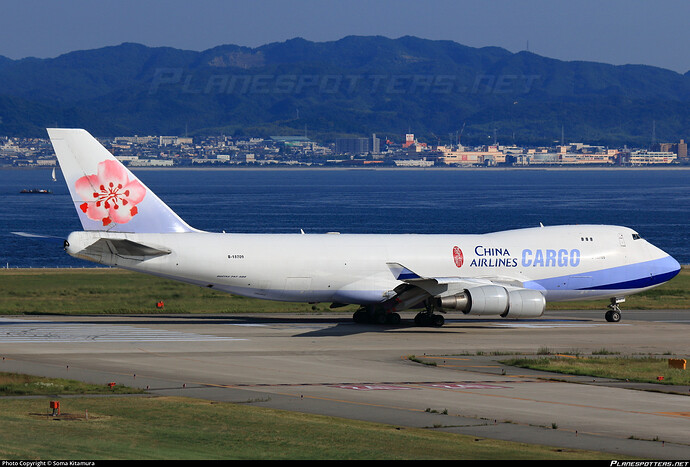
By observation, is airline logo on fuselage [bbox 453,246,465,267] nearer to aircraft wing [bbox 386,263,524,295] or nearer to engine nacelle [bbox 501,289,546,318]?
aircraft wing [bbox 386,263,524,295]

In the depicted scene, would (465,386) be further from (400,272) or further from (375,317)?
(375,317)

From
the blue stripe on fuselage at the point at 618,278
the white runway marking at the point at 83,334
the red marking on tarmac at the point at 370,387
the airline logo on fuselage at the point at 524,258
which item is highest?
the airline logo on fuselage at the point at 524,258

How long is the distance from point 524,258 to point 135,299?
21.4m

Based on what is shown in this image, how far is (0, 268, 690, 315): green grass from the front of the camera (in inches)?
2170

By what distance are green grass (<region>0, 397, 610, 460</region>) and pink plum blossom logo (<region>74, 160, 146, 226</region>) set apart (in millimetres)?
20015

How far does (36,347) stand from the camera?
39.2 metres

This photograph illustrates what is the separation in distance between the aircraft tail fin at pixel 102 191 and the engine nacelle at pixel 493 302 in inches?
516

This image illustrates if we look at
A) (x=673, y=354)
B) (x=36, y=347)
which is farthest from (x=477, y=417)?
(x=36, y=347)

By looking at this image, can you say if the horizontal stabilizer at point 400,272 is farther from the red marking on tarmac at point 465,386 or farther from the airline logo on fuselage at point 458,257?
the red marking on tarmac at point 465,386

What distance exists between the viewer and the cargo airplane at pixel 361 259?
1807 inches

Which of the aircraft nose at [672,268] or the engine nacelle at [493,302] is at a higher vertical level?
the aircraft nose at [672,268]

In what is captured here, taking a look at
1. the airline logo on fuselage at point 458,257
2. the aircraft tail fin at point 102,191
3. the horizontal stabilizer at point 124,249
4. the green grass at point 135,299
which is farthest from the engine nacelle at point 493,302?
the aircraft tail fin at point 102,191

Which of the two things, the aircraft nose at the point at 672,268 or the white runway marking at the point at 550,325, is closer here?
the white runway marking at the point at 550,325

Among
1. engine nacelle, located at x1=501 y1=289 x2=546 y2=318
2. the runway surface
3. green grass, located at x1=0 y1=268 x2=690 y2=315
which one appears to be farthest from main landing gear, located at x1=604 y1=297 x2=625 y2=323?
green grass, located at x1=0 y1=268 x2=690 y2=315
